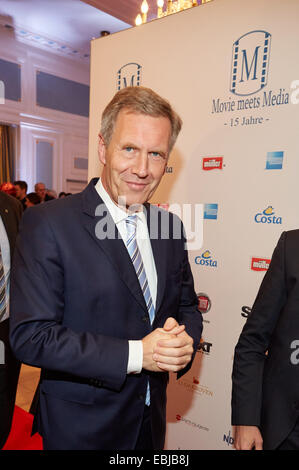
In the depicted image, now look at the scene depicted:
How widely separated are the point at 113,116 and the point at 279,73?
47.8 inches

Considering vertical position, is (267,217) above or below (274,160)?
below

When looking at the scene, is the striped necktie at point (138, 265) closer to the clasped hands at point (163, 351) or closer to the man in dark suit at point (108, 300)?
the man in dark suit at point (108, 300)

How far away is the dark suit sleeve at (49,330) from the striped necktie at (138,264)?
0.24 metres

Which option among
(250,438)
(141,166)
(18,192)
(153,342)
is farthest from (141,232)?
(18,192)

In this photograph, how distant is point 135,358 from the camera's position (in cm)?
122

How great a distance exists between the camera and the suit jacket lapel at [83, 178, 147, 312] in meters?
1.35

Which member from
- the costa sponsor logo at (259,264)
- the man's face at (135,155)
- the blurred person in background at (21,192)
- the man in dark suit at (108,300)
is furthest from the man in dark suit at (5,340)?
the blurred person in background at (21,192)

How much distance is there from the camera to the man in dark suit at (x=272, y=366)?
141 cm

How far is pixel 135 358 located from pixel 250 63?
73.8 inches

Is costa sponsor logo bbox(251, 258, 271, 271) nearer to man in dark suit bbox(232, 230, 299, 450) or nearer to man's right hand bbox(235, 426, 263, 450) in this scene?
man in dark suit bbox(232, 230, 299, 450)

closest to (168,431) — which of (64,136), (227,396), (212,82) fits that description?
(227,396)

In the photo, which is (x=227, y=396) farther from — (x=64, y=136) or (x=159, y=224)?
(x=64, y=136)

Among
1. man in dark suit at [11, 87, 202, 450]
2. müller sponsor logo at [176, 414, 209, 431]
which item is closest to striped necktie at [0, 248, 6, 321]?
man in dark suit at [11, 87, 202, 450]

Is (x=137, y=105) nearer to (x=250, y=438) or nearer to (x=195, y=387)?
(x=250, y=438)
